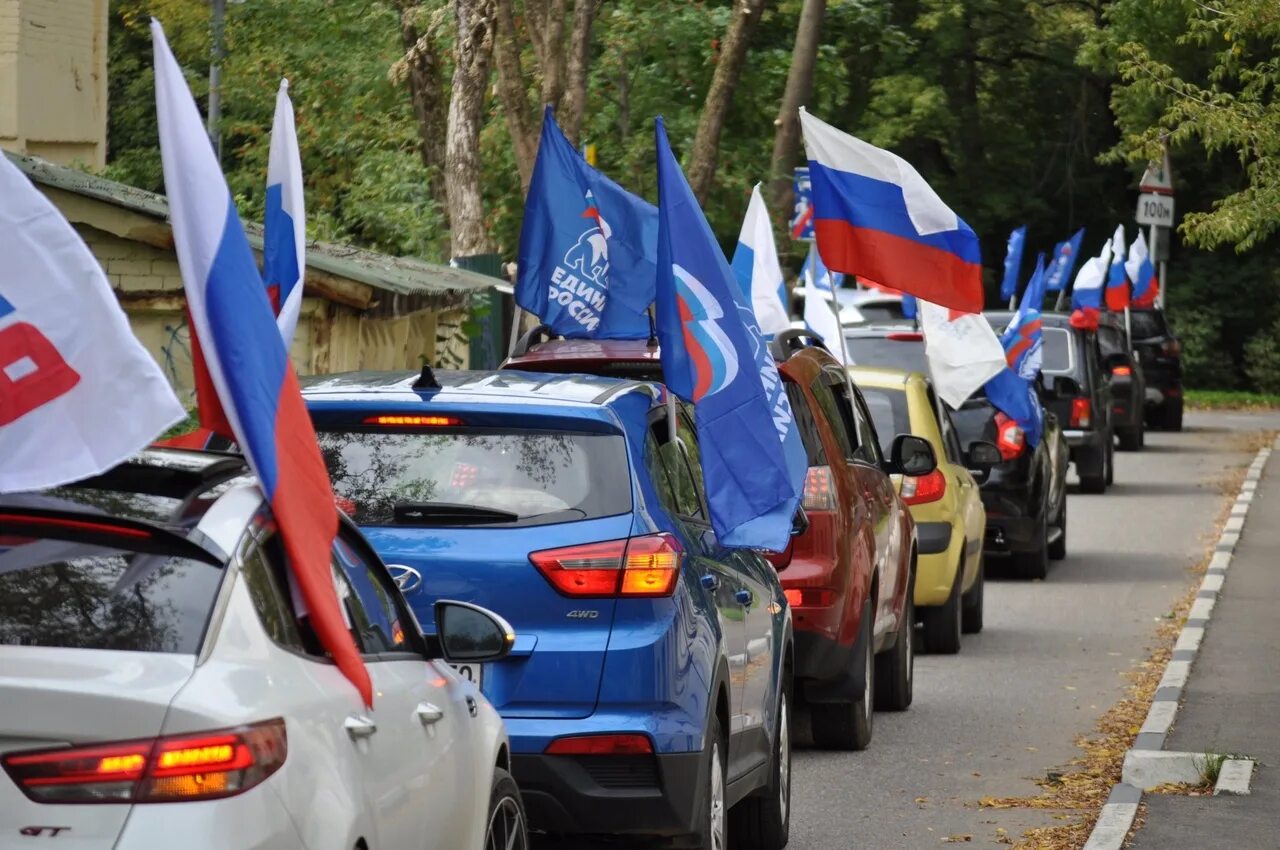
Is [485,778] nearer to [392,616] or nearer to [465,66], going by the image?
[392,616]

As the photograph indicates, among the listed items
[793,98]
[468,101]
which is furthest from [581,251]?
[793,98]

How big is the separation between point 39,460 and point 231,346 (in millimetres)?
587

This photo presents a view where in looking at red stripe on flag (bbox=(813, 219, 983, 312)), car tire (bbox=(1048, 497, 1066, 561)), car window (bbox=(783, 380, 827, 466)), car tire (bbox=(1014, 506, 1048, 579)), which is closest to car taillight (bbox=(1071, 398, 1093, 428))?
car tire (bbox=(1048, 497, 1066, 561))

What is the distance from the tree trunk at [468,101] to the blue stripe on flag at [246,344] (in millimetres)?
14351

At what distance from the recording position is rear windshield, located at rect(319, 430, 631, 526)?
6.82 m

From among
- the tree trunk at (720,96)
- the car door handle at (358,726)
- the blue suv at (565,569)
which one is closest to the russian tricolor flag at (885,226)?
the blue suv at (565,569)

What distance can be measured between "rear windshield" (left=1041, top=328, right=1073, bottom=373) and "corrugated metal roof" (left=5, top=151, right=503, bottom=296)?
27.8 ft

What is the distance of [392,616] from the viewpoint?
5461 millimetres

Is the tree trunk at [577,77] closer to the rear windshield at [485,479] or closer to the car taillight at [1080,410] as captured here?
the car taillight at [1080,410]

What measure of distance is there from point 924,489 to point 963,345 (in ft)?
8.55

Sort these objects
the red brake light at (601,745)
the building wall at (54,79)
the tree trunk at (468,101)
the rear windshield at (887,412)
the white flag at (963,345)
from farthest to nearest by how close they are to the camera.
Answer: the building wall at (54,79) < the tree trunk at (468,101) < the white flag at (963,345) < the rear windshield at (887,412) < the red brake light at (601,745)

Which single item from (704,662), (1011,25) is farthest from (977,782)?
(1011,25)

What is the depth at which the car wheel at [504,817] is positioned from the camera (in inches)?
224

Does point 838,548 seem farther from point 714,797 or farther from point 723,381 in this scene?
point 714,797
